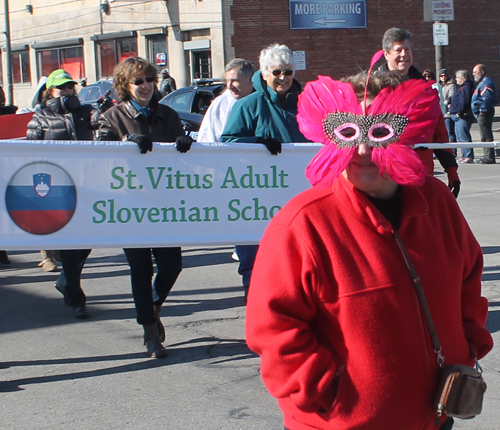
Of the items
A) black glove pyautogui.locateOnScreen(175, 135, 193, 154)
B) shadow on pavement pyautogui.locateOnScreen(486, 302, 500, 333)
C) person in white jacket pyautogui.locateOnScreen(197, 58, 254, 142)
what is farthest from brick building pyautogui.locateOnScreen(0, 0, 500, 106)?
black glove pyautogui.locateOnScreen(175, 135, 193, 154)

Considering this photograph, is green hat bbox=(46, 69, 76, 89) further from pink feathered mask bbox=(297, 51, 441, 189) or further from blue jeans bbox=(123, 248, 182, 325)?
pink feathered mask bbox=(297, 51, 441, 189)

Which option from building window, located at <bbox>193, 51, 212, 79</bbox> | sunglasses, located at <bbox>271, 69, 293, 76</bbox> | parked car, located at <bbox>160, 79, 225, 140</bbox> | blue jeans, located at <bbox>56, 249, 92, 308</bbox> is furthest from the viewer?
building window, located at <bbox>193, 51, 212, 79</bbox>

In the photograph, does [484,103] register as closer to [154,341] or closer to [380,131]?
[154,341]

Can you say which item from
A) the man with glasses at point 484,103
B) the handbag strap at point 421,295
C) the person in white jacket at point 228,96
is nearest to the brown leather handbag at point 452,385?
the handbag strap at point 421,295

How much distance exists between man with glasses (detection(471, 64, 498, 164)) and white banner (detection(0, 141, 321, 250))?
1176 centimetres

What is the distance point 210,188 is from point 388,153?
3067mm

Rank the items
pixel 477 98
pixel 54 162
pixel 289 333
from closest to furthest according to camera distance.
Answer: pixel 289 333
pixel 54 162
pixel 477 98

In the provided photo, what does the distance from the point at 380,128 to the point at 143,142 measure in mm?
2849

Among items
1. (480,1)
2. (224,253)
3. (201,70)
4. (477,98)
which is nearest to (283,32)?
(201,70)

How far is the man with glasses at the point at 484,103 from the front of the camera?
15930mm

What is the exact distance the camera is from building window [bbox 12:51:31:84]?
128ft

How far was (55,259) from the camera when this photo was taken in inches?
311

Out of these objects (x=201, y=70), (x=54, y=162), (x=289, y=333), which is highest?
(x=201, y=70)

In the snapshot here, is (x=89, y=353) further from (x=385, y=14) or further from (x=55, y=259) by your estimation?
(x=385, y=14)
